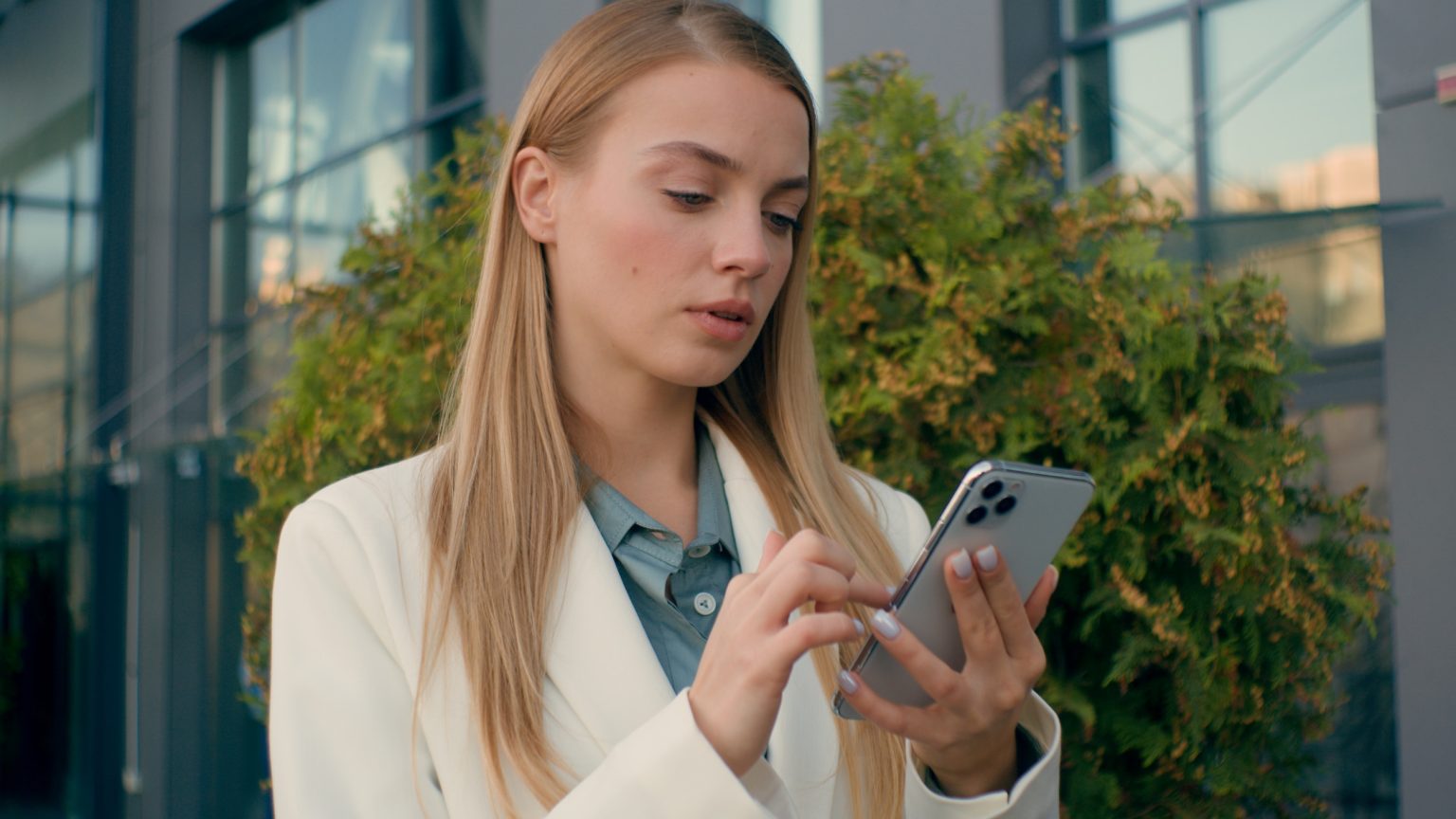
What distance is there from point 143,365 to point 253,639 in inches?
289

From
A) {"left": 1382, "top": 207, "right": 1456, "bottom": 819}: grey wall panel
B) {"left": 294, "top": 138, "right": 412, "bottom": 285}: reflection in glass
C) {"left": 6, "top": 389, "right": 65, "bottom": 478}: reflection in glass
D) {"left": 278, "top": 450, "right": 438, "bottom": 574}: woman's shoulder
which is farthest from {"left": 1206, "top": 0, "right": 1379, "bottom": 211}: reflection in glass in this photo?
{"left": 6, "top": 389, "right": 65, "bottom": 478}: reflection in glass

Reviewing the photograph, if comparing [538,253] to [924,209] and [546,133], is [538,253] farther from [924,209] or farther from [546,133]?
[924,209]

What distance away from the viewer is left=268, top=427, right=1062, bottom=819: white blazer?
1.49 m

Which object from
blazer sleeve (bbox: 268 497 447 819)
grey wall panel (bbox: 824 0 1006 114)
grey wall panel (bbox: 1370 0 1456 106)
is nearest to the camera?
blazer sleeve (bbox: 268 497 447 819)

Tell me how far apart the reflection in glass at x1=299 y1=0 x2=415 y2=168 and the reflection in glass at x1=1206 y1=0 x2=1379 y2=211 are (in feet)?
18.6

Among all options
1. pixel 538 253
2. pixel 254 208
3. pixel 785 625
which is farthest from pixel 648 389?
pixel 254 208

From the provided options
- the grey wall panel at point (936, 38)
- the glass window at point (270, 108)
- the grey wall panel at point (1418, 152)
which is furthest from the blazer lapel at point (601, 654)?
the glass window at point (270, 108)

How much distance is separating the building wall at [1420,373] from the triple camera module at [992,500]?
263cm

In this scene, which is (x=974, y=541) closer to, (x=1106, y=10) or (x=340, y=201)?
(x=1106, y=10)

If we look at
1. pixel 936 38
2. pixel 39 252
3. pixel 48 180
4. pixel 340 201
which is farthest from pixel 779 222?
pixel 48 180

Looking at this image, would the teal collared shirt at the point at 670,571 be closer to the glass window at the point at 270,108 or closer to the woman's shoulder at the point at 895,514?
the woman's shoulder at the point at 895,514

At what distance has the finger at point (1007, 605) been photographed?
5.03ft

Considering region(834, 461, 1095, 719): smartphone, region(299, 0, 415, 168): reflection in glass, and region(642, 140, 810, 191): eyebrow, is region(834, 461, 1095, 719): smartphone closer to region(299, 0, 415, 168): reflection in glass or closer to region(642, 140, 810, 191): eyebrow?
region(642, 140, 810, 191): eyebrow

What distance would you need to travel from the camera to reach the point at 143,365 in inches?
441
